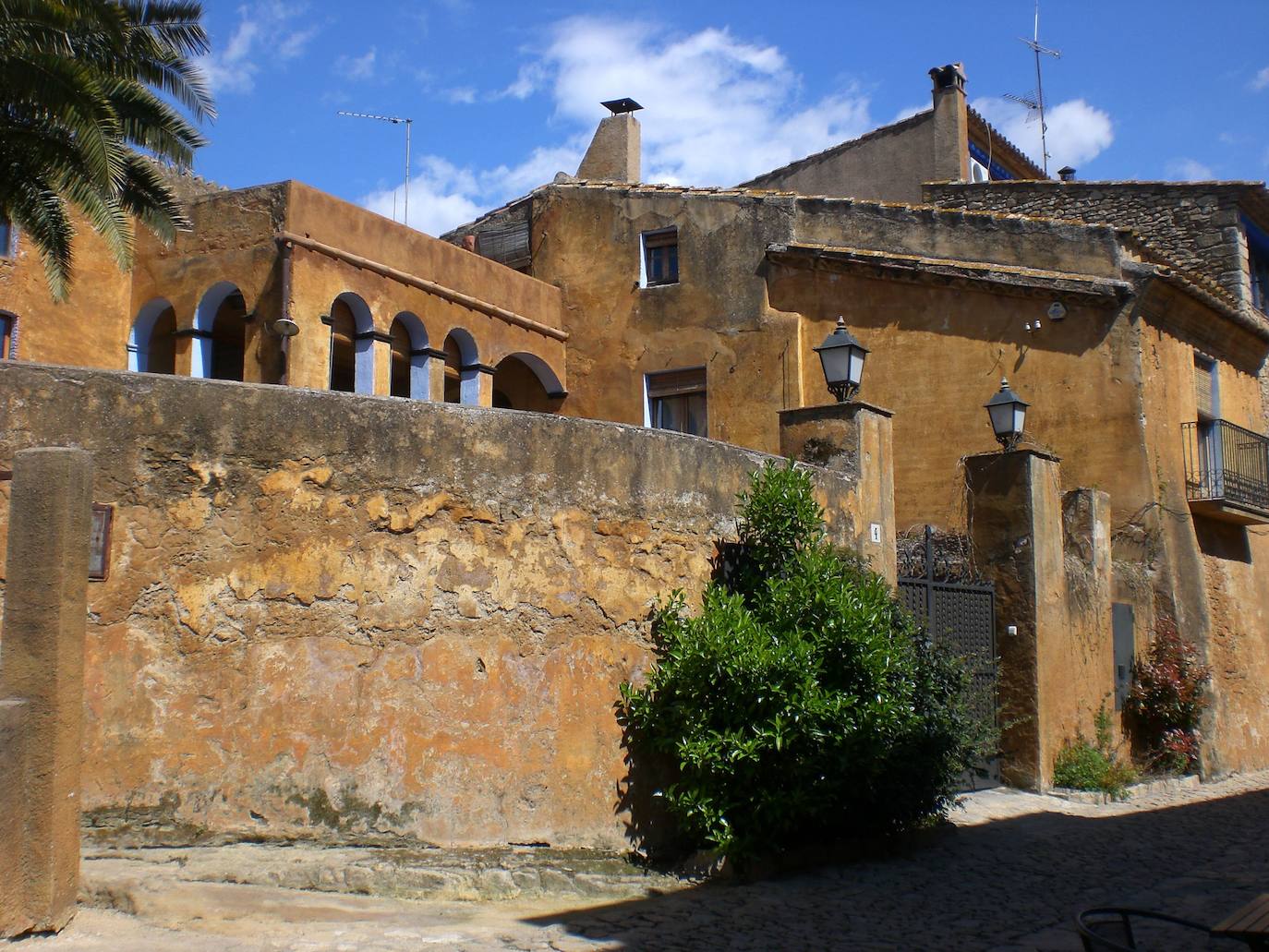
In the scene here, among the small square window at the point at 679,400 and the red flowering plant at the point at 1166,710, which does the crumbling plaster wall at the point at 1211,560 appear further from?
the small square window at the point at 679,400

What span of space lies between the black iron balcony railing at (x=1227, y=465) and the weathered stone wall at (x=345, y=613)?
1079 centimetres

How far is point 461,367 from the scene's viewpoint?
→ 16.8 m

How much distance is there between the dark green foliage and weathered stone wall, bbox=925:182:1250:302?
11.7 m

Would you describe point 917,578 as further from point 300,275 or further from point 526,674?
point 300,275

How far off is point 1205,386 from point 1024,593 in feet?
23.6

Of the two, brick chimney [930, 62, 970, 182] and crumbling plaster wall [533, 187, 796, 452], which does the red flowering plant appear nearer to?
crumbling plaster wall [533, 187, 796, 452]

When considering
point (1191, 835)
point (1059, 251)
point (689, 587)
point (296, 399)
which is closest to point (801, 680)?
point (689, 587)

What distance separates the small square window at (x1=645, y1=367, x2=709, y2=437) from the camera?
1758cm

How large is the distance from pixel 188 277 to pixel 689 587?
9401 mm

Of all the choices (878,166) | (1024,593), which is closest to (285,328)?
(1024,593)

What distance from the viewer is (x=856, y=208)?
55.1 feet

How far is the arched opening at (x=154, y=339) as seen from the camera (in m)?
15.7

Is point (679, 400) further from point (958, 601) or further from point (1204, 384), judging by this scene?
point (1204, 384)

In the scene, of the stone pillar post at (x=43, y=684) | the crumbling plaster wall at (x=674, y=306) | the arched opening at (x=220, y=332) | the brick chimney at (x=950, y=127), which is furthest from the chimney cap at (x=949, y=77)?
the stone pillar post at (x=43, y=684)
